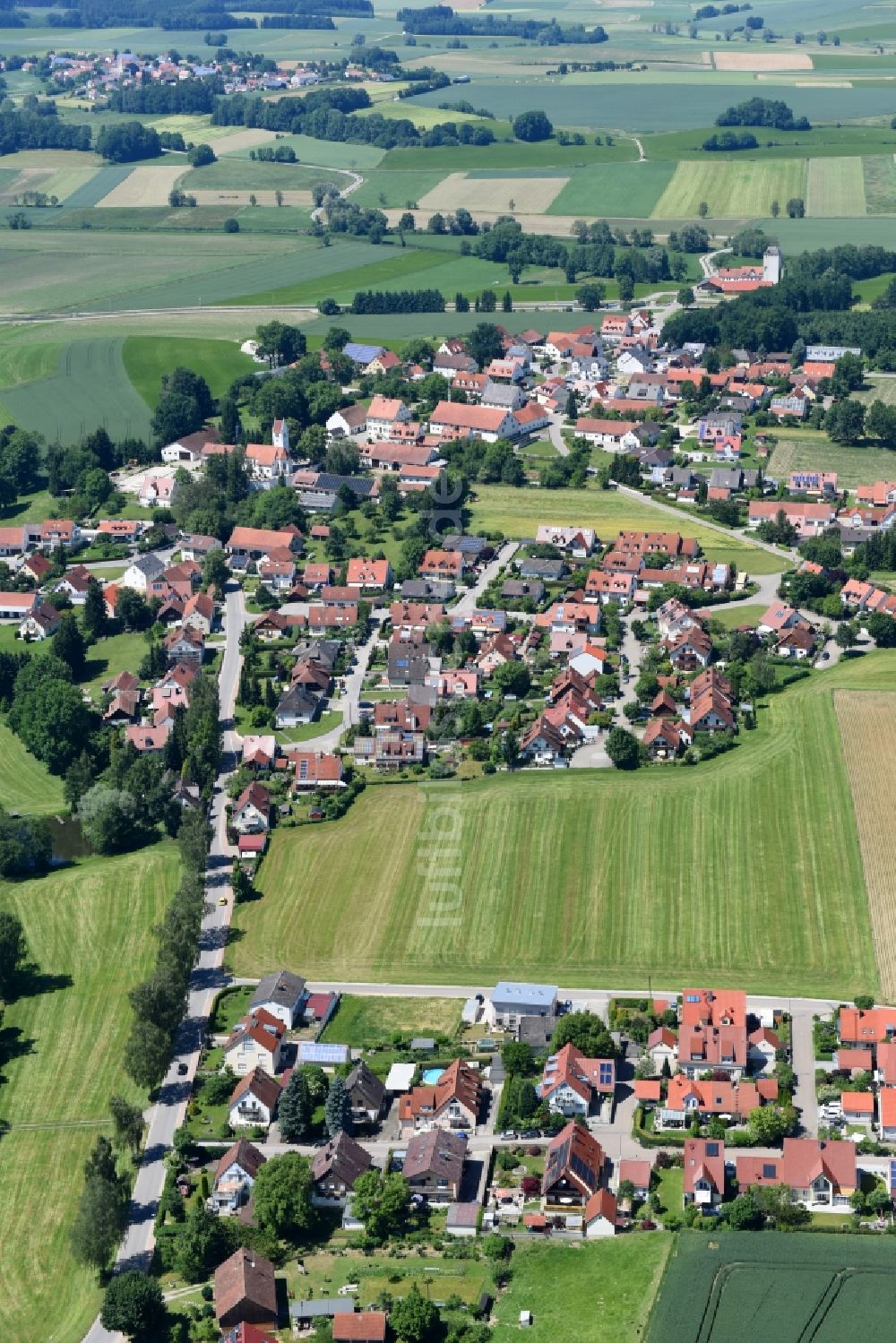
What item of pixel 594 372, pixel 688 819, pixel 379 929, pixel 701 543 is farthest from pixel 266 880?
pixel 594 372

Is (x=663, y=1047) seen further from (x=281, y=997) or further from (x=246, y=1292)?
(x=246, y=1292)

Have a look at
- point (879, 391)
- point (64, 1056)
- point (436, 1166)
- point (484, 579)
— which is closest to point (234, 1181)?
point (436, 1166)

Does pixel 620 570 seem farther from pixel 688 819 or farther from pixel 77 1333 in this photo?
pixel 77 1333

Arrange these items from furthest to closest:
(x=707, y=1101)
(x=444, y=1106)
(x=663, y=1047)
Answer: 1. (x=663, y=1047)
2. (x=707, y=1101)
3. (x=444, y=1106)

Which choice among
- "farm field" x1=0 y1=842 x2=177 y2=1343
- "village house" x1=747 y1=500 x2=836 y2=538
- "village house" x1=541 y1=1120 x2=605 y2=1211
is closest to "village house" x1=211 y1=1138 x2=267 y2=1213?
"farm field" x1=0 y1=842 x2=177 y2=1343

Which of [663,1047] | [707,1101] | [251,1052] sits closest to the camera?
[707,1101]

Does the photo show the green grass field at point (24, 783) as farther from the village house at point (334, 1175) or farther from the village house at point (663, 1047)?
the village house at point (663, 1047)
